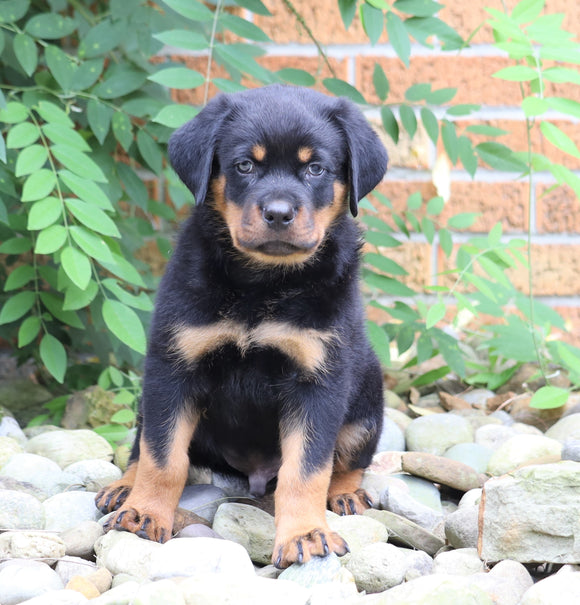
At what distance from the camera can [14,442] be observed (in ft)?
10.2

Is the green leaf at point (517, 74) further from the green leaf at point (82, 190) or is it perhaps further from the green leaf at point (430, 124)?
the green leaf at point (82, 190)

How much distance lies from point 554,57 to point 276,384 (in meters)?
1.27

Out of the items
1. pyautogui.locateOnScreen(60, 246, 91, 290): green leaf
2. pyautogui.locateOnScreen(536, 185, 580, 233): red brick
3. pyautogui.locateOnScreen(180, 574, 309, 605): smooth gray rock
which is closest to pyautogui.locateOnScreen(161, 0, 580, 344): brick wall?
pyautogui.locateOnScreen(536, 185, 580, 233): red brick

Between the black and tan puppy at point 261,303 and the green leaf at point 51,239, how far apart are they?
0.37 meters

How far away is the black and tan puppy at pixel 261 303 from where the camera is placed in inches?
98.2

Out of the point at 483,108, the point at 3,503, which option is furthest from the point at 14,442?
the point at 483,108

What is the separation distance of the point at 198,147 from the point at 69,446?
116 cm

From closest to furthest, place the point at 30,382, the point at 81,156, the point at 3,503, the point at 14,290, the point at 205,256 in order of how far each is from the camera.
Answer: the point at 3,503, the point at 205,256, the point at 81,156, the point at 14,290, the point at 30,382

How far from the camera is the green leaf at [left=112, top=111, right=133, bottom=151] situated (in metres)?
3.41

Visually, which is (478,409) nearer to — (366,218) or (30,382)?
(366,218)

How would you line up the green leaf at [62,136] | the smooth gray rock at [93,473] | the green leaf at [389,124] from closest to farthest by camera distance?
the smooth gray rock at [93,473]
the green leaf at [62,136]
the green leaf at [389,124]

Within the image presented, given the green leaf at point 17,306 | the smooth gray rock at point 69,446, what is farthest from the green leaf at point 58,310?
the smooth gray rock at point 69,446

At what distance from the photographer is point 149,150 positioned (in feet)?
11.5

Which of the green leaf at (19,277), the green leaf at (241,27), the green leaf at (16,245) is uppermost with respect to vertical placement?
the green leaf at (241,27)
